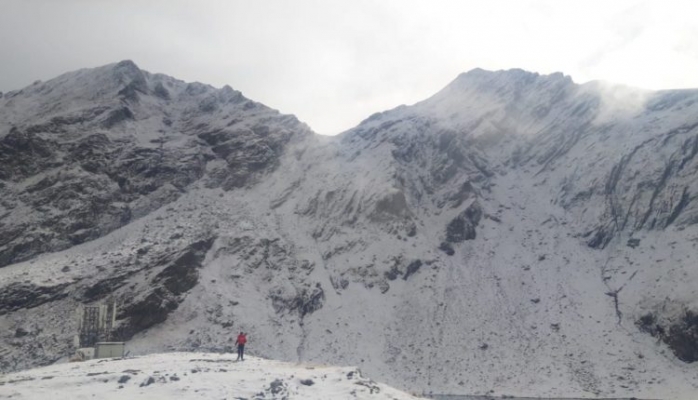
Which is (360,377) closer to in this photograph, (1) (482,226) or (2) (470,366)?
(2) (470,366)

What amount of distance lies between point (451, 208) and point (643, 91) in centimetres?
3945

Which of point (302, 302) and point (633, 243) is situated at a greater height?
point (633, 243)

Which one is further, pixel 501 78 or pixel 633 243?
pixel 501 78

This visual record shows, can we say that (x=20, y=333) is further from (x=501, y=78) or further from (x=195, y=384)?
(x=501, y=78)

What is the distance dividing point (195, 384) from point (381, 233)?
60.4 metres

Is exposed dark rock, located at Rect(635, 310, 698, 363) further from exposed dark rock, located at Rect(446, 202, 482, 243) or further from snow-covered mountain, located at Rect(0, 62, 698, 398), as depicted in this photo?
exposed dark rock, located at Rect(446, 202, 482, 243)

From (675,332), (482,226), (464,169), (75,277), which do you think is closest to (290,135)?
(464,169)

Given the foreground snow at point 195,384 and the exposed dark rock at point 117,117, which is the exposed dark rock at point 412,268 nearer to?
the foreground snow at point 195,384

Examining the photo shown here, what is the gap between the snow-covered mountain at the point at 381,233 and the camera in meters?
60.2

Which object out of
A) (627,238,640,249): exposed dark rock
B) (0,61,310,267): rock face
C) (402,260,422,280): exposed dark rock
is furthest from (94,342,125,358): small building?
(627,238,640,249): exposed dark rock

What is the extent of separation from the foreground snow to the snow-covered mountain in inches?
1316

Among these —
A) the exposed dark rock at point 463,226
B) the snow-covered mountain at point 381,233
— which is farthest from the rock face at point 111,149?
the exposed dark rock at point 463,226

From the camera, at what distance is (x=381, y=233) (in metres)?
81.5

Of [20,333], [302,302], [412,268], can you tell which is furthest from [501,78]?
[20,333]
